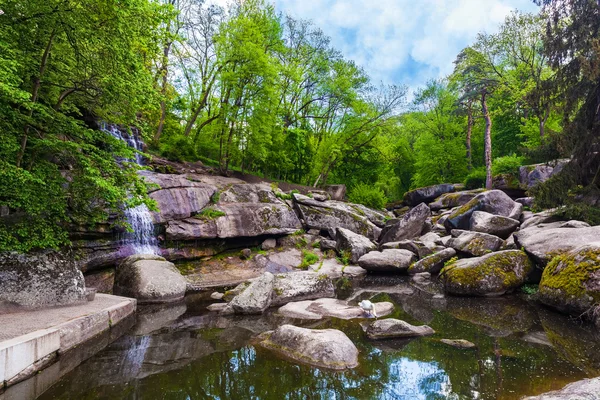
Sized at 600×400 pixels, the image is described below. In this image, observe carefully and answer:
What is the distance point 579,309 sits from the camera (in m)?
6.65

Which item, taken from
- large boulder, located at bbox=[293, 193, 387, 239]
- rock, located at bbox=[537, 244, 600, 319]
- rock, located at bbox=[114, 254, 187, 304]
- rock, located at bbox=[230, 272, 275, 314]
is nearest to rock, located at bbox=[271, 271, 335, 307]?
rock, located at bbox=[230, 272, 275, 314]

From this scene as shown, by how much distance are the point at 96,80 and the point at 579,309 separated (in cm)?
1076

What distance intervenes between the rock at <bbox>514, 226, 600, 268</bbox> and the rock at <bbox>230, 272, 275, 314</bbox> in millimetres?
6889

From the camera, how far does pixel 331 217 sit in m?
17.6

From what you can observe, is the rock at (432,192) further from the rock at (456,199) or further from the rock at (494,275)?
the rock at (494,275)

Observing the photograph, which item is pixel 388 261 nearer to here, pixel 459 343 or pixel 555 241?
pixel 555 241

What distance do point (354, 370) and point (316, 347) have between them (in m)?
0.63

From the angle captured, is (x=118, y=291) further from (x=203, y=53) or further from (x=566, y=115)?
(x=203, y=53)

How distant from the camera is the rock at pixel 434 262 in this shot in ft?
38.8

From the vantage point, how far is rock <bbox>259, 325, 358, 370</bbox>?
4758mm

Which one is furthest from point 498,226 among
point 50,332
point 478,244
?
point 50,332

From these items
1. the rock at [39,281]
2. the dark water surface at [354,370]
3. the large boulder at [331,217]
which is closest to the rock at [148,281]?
the dark water surface at [354,370]

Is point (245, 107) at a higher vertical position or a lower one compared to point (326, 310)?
higher

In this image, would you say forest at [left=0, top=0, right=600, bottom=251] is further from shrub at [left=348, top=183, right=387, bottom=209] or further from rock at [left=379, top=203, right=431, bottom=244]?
rock at [left=379, top=203, right=431, bottom=244]
